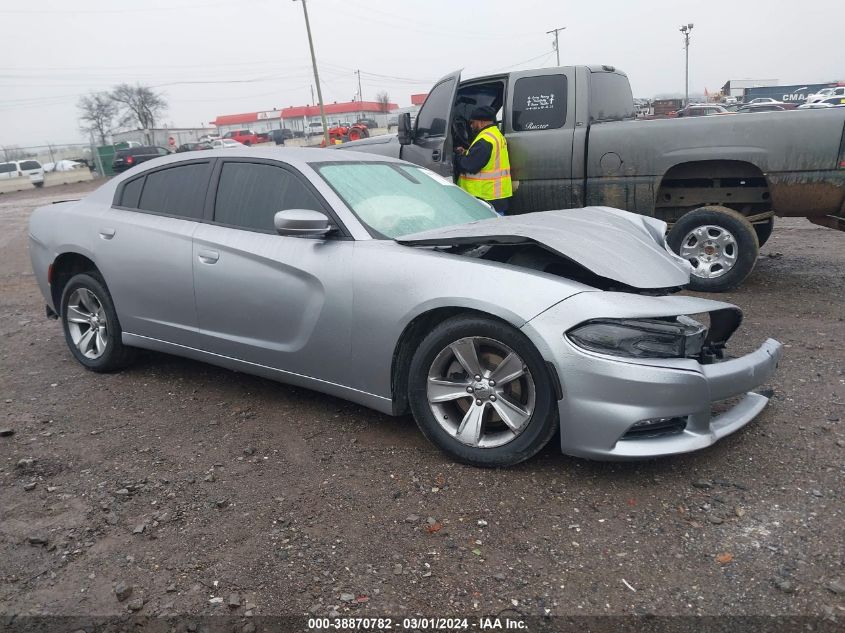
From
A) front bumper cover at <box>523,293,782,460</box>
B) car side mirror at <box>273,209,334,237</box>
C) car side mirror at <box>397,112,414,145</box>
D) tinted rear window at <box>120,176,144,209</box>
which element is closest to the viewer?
front bumper cover at <box>523,293,782,460</box>

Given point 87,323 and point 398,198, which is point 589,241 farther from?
point 87,323

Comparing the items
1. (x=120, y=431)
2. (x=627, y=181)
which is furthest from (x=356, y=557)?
(x=627, y=181)

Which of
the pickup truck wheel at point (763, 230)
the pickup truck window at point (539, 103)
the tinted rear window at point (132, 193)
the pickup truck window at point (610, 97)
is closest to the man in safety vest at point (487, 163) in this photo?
the pickup truck window at point (539, 103)

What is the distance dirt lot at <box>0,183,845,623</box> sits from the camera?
2.41m

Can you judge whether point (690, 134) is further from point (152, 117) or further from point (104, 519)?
point (152, 117)

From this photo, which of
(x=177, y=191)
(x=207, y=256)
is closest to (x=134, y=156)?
(x=177, y=191)

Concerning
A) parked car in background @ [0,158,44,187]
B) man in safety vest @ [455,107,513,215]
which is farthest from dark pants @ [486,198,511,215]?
parked car in background @ [0,158,44,187]

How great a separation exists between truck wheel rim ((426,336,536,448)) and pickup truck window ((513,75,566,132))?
14.6ft

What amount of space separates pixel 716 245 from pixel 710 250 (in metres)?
0.07

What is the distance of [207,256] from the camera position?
4086mm

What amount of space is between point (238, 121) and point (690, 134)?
300 feet

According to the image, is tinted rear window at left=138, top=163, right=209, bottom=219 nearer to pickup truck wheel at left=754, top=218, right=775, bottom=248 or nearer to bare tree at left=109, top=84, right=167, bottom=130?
pickup truck wheel at left=754, top=218, right=775, bottom=248

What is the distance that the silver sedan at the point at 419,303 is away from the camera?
2975 mm

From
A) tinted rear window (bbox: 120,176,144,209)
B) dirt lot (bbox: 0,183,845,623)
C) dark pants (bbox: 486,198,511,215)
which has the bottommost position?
dirt lot (bbox: 0,183,845,623)
